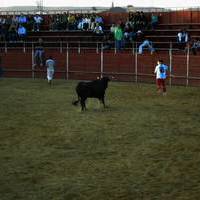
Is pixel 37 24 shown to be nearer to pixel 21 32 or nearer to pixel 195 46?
pixel 21 32

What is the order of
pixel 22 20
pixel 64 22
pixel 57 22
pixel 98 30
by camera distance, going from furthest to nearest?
pixel 22 20
pixel 57 22
pixel 64 22
pixel 98 30

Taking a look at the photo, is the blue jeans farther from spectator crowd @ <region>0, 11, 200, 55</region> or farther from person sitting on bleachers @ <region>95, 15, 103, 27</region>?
person sitting on bleachers @ <region>95, 15, 103, 27</region>

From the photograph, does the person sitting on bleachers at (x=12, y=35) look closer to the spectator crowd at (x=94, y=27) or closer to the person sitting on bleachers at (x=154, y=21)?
the spectator crowd at (x=94, y=27)

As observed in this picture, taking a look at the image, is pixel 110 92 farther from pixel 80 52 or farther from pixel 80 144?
pixel 80 144

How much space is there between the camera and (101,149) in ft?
44.7

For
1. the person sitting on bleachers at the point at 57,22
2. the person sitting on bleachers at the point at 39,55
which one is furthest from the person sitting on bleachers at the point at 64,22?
the person sitting on bleachers at the point at 39,55

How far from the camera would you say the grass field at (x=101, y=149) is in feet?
34.0

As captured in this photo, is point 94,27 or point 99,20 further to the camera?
point 99,20

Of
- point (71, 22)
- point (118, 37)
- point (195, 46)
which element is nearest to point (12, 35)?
point (71, 22)

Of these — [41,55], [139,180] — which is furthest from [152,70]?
[139,180]

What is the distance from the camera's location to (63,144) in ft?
46.8

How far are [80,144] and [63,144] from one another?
1.28ft

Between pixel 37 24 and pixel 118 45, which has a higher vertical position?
pixel 37 24

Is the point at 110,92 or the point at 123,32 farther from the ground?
the point at 123,32
